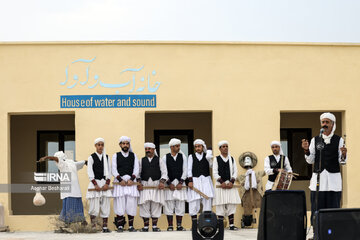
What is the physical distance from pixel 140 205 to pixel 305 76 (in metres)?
4.43

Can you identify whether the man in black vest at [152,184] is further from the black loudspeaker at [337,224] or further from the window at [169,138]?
the black loudspeaker at [337,224]

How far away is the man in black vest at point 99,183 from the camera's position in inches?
499

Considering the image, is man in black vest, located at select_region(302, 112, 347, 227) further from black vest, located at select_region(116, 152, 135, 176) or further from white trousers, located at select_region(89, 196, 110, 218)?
white trousers, located at select_region(89, 196, 110, 218)

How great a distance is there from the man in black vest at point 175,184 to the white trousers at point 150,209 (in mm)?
156

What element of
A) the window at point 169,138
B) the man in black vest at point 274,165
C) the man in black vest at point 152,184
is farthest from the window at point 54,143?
the man in black vest at point 274,165

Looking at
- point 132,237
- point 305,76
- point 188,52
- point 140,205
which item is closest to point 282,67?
point 305,76

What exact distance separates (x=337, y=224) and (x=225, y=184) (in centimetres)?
637

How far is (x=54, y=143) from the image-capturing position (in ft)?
56.7

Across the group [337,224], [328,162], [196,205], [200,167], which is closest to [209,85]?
[200,167]

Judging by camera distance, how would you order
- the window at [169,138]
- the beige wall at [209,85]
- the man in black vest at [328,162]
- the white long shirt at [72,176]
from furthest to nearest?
the window at [169,138], the beige wall at [209,85], the white long shirt at [72,176], the man in black vest at [328,162]

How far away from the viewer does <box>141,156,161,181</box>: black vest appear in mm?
12773

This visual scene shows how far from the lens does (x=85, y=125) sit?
13883 mm

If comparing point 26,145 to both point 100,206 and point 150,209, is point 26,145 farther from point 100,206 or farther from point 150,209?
point 150,209

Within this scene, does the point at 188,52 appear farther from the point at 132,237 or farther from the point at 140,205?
the point at 132,237
